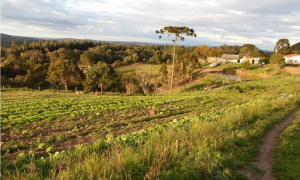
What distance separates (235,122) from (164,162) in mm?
6678

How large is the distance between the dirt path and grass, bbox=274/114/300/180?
20 centimetres

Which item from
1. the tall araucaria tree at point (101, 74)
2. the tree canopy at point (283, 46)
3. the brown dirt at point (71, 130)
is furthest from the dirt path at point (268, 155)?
the tree canopy at point (283, 46)

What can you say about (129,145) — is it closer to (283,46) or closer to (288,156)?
(288,156)

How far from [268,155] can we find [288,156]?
67cm

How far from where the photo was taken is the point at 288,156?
7.92 metres

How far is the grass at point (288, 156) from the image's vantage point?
6.71 metres

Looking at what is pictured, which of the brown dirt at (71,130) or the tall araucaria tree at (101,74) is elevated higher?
the tall araucaria tree at (101,74)

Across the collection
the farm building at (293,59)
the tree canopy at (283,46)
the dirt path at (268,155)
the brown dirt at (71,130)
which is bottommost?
the brown dirt at (71,130)

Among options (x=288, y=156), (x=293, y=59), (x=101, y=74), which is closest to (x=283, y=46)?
(x=293, y=59)

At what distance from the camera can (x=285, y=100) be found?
58.9ft

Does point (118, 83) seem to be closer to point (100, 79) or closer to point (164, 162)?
point (100, 79)

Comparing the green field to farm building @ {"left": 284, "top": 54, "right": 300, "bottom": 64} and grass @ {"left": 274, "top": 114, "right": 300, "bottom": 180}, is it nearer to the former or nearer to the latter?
grass @ {"left": 274, "top": 114, "right": 300, "bottom": 180}

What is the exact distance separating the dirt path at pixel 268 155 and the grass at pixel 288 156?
0.66ft

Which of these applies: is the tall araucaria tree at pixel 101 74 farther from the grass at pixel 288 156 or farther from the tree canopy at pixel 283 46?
the tree canopy at pixel 283 46
